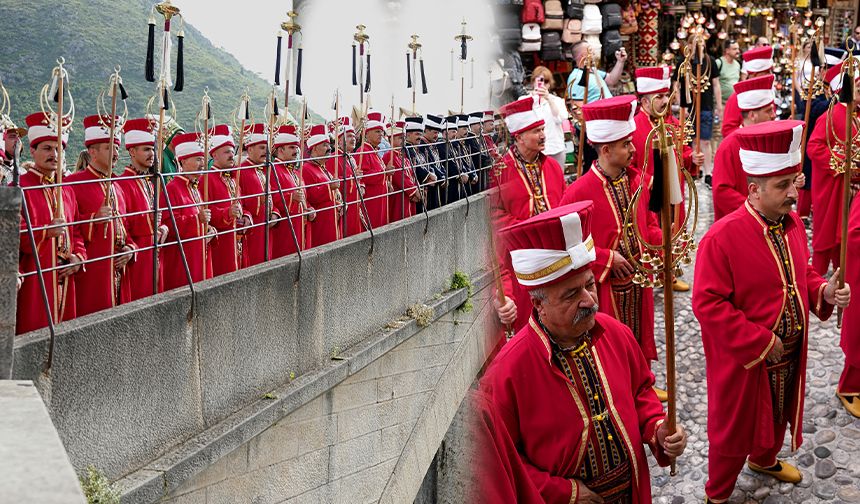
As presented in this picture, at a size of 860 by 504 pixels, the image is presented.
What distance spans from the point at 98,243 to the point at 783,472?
4.39 metres

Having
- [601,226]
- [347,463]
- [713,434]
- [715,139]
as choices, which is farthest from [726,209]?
[715,139]

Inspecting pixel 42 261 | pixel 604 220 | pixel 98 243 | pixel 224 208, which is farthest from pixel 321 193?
pixel 604 220

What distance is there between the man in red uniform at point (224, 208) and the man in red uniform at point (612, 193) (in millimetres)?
2611

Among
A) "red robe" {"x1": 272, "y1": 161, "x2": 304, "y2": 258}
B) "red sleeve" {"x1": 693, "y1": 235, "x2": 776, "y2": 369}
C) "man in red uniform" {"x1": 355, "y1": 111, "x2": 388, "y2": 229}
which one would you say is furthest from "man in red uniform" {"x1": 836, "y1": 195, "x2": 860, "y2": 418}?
"red robe" {"x1": 272, "y1": 161, "x2": 304, "y2": 258}

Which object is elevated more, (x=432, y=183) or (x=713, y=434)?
(x=432, y=183)

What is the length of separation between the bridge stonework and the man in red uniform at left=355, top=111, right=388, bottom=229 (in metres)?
0.48

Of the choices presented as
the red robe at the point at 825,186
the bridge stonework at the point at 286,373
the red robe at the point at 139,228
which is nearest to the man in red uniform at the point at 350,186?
the bridge stonework at the point at 286,373

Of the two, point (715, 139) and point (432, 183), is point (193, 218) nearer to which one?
point (432, 183)

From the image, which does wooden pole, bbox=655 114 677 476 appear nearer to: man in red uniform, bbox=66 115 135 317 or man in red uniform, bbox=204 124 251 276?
man in red uniform, bbox=66 115 135 317

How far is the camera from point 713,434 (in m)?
6.54

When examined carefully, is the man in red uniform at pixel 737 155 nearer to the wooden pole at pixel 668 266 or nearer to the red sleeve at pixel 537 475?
the wooden pole at pixel 668 266

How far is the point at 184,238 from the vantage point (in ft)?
28.1

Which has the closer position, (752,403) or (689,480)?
(752,403)

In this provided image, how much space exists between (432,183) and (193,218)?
295 centimetres
